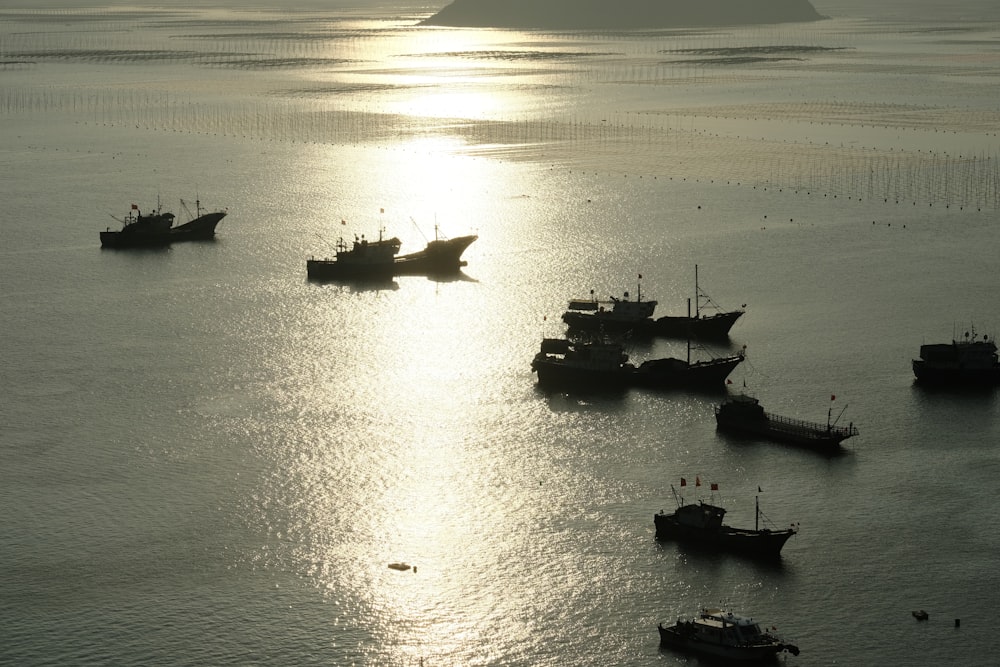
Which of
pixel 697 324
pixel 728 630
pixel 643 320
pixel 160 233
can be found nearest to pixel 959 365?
pixel 697 324

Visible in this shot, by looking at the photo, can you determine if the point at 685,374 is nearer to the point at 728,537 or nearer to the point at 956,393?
the point at 956,393

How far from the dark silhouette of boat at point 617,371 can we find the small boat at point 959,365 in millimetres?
12123

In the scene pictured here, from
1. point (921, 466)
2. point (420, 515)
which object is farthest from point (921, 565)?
point (420, 515)

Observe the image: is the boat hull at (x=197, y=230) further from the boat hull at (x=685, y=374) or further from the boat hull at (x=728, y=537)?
the boat hull at (x=728, y=537)

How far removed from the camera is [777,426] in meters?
93.2

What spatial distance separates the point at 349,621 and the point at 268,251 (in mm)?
85932

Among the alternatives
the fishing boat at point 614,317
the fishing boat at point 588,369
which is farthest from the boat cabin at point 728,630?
the fishing boat at point 614,317

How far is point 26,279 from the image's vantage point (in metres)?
140

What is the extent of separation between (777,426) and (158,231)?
285 feet

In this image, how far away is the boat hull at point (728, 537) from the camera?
7538 centimetres

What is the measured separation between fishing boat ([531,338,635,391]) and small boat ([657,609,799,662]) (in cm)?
3858

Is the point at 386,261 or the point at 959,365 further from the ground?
the point at 386,261

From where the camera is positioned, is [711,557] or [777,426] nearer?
[711,557]

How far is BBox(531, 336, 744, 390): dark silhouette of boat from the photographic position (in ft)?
341
